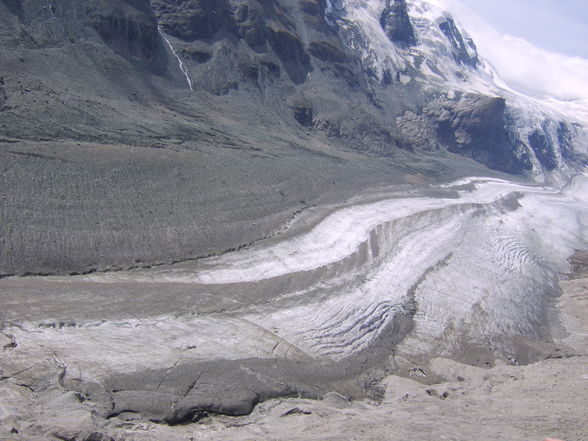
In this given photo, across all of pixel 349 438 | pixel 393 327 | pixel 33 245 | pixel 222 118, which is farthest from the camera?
pixel 222 118

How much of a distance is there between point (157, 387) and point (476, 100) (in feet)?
221

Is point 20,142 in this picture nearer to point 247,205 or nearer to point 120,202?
point 120,202

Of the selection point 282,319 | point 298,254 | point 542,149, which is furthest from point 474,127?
point 282,319

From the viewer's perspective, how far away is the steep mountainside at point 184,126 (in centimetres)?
1841

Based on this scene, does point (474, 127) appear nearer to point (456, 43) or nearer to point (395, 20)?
point (395, 20)

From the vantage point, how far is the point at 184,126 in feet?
95.5

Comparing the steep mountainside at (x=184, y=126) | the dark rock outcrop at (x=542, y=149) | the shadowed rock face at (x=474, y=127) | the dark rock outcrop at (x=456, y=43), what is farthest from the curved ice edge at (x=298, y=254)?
the dark rock outcrop at (x=456, y=43)

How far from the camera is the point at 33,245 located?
16.2 metres

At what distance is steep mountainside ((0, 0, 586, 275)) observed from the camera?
18.4m

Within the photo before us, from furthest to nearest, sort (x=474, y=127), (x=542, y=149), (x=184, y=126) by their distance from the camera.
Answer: (x=542, y=149) → (x=474, y=127) → (x=184, y=126)

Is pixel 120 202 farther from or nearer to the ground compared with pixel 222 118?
nearer to the ground

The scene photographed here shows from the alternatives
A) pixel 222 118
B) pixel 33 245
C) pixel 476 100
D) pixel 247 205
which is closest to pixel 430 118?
pixel 476 100

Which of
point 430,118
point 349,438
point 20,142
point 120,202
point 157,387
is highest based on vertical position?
point 430,118

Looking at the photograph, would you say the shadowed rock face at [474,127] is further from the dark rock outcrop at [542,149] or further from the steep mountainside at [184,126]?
the dark rock outcrop at [542,149]
